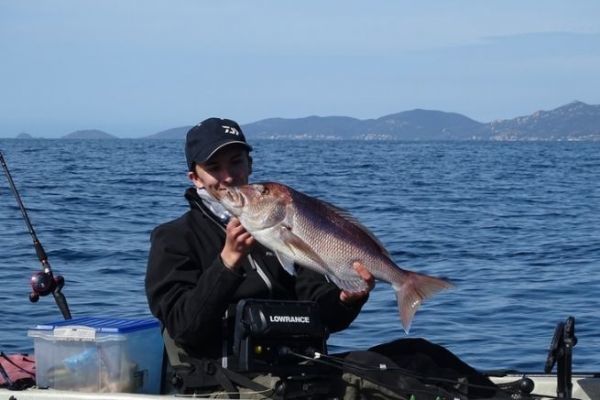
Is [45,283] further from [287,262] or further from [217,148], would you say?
[287,262]

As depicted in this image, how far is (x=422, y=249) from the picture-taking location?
19172mm

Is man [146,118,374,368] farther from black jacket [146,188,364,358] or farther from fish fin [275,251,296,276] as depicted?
fish fin [275,251,296,276]

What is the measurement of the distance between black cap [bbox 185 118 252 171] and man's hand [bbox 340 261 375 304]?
820 millimetres

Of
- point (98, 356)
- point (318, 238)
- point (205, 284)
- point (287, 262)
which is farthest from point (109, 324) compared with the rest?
point (318, 238)

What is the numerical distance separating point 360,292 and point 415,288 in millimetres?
261

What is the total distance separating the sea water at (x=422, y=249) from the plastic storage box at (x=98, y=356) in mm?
4798

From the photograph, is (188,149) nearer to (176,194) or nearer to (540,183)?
(176,194)

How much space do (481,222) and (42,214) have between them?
28.5 feet

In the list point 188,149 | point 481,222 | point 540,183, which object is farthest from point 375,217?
point 188,149

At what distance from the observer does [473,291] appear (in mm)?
14383

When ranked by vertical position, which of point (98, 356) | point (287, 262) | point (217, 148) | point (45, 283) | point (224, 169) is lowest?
point (98, 356)

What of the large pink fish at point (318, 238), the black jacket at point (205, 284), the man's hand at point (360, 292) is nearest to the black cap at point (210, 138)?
the black jacket at point (205, 284)

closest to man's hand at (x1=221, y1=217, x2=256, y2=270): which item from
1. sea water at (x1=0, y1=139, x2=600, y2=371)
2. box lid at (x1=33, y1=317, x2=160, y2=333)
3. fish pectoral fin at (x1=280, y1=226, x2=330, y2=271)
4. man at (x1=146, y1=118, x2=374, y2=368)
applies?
man at (x1=146, y1=118, x2=374, y2=368)

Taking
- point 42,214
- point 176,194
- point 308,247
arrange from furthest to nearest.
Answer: point 176,194, point 42,214, point 308,247
